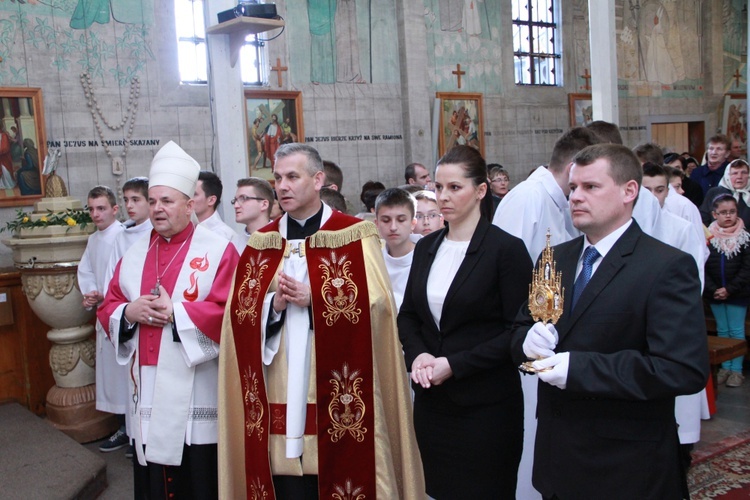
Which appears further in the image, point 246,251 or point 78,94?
point 78,94

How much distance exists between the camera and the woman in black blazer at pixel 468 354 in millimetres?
2684

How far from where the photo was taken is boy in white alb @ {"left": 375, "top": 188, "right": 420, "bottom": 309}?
12.9 ft

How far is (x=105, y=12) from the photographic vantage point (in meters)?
9.37

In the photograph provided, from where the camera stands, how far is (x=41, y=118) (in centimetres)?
893

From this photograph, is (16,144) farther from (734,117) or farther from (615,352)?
(734,117)

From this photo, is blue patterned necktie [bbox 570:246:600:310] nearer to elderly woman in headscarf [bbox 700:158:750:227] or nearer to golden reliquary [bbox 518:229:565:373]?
golden reliquary [bbox 518:229:565:373]

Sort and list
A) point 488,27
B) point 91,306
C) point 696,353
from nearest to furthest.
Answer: point 696,353 → point 91,306 → point 488,27

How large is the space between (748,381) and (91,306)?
17.6ft

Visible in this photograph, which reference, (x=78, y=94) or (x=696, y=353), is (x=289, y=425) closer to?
(x=696, y=353)

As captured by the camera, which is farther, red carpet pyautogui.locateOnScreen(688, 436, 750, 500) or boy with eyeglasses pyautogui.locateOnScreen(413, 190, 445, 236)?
boy with eyeglasses pyautogui.locateOnScreen(413, 190, 445, 236)

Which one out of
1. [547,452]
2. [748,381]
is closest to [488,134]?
[748,381]

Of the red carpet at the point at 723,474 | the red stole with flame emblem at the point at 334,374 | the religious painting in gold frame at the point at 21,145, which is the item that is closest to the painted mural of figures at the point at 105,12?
the religious painting in gold frame at the point at 21,145

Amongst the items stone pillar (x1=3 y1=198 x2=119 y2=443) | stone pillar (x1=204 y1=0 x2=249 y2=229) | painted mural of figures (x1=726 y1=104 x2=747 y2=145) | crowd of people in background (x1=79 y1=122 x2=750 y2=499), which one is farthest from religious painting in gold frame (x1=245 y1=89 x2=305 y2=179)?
painted mural of figures (x1=726 y1=104 x2=747 y2=145)

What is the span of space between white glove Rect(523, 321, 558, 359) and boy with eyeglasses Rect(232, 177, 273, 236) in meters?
2.64
